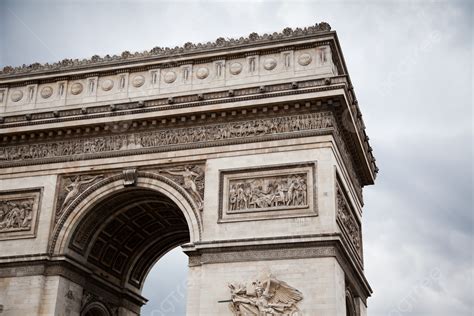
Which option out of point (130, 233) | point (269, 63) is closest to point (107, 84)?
point (130, 233)

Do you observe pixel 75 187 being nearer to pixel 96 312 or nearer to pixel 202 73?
pixel 96 312

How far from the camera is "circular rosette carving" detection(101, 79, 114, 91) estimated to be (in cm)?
2617

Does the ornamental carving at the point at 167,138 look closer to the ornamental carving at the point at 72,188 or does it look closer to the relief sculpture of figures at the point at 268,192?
the ornamental carving at the point at 72,188

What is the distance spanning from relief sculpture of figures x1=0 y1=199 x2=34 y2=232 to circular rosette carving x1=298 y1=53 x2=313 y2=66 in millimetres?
10774

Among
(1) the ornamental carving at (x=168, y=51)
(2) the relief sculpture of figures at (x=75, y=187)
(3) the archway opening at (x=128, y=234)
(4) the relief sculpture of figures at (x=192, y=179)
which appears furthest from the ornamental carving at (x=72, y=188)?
(1) the ornamental carving at (x=168, y=51)

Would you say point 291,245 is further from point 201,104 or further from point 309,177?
point 201,104

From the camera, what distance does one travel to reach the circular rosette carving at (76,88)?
87.0 feet

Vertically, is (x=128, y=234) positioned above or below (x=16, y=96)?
below

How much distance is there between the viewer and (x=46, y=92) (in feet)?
88.5

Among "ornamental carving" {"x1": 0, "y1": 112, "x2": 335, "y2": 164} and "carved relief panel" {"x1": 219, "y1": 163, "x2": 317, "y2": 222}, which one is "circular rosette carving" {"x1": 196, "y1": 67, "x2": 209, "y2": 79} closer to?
"ornamental carving" {"x1": 0, "y1": 112, "x2": 335, "y2": 164}

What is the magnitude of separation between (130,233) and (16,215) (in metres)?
4.83

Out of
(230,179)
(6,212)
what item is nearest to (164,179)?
(230,179)

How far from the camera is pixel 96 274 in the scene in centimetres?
2633

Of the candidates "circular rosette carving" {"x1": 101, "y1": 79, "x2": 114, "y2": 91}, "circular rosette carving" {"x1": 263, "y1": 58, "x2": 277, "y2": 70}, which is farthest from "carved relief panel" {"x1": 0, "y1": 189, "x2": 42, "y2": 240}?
"circular rosette carving" {"x1": 263, "y1": 58, "x2": 277, "y2": 70}
